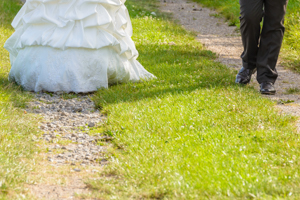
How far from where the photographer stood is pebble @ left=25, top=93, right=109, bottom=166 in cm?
319

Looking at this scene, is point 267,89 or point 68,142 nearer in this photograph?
point 68,142

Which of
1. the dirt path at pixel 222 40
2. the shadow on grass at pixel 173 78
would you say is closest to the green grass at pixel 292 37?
the dirt path at pixel 222 40

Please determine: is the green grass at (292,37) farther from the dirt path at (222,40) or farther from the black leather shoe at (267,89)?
the black leather shoe at (267,89)

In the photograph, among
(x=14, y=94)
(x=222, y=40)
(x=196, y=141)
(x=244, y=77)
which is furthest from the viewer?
(x=222, y=40)

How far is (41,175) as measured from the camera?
9.18 ft

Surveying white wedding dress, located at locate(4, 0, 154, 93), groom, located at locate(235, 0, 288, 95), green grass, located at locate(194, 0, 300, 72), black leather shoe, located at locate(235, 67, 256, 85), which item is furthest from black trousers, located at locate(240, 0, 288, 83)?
green grass, located at locate(194, 0, 300, 72)

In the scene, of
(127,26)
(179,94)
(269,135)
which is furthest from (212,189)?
(127,26)

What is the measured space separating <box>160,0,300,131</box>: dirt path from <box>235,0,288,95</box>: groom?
293 millimetres

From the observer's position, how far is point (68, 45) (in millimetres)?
4824

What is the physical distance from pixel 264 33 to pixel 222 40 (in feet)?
14.2

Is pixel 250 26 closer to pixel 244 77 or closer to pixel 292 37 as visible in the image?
pixel 244 77

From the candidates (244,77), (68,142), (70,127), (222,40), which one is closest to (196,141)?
(68,142)

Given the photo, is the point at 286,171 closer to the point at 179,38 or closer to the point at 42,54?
the point at 42,54

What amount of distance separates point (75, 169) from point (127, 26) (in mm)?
3096
